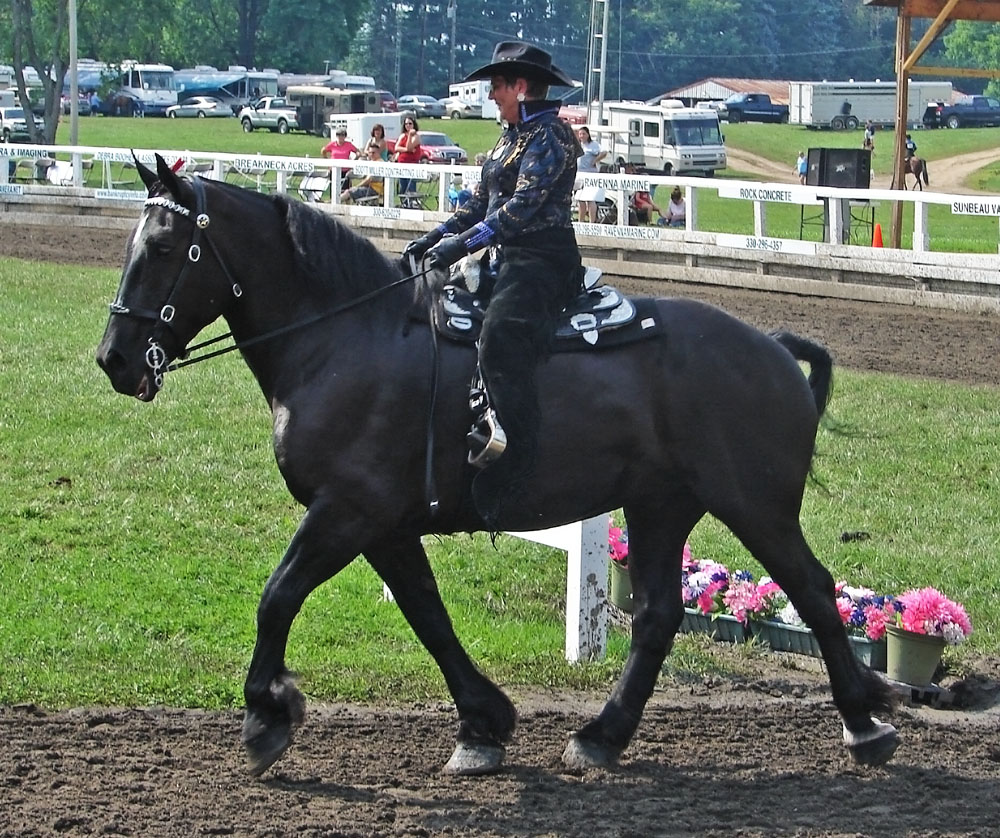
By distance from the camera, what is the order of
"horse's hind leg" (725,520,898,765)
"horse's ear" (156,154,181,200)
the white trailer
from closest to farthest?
"horse's ear" (156,154,181,200), "horse's hind leg" (725,520,898,765), the white trailer

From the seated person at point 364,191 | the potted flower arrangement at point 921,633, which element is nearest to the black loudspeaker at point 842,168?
the seated person at point 364,191

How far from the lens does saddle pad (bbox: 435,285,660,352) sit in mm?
6289

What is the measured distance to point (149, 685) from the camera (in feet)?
23.9

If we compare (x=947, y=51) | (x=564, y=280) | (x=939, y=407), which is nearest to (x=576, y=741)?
(x=564, y=280)

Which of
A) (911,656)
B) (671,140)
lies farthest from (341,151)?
(671,140)

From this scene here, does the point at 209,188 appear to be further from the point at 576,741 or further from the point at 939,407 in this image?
the point at 939,407

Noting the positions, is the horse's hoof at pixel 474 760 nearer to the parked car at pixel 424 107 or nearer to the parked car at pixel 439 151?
the parked car at pixel 439 151

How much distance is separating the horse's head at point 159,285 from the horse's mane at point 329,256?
0.34m

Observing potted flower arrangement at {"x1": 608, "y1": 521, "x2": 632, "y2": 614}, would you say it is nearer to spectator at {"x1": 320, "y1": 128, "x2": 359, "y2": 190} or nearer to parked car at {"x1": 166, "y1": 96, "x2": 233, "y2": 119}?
spectator at {"x1": 320, "y1": 128, "x2": 359, "y2": 190}

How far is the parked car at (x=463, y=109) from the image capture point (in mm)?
88688

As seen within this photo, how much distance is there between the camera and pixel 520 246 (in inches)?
245

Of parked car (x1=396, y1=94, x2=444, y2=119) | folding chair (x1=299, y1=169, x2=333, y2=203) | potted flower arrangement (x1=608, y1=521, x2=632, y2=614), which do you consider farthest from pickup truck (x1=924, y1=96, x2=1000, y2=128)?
potted flower arrangement (x1=608, y1=521, x2=632, y2=614)

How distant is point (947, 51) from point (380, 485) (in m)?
99.1

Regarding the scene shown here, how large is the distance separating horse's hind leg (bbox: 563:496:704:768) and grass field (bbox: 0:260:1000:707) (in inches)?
41.0
